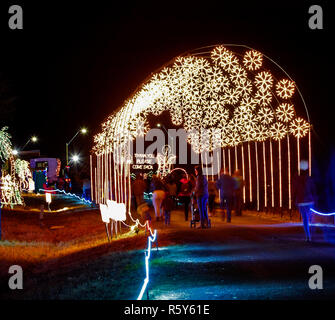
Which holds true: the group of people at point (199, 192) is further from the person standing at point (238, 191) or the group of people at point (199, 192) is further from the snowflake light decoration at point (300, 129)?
the snowflake light decoration at point (300, 129)

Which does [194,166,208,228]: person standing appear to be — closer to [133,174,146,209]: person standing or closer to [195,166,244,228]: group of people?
[195,166,244,228]: group of people

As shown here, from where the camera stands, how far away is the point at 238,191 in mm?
22312

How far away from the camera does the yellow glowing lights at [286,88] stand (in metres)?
19.8

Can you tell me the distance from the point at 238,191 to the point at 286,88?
15.3 feet

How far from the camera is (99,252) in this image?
14844 mm

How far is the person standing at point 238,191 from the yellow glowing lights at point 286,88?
11.9 ft

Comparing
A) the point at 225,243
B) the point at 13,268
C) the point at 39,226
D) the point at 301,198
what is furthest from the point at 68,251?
the point at 39,226

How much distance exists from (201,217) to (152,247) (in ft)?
13.5

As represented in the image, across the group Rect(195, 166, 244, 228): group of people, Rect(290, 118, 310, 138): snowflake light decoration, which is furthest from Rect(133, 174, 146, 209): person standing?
Rect(290, 118, 310, 138): snowflake light decoration

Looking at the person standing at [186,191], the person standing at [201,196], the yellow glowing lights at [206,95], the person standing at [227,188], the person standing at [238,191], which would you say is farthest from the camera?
the person standing at [238,191]

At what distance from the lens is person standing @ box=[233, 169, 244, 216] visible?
71.3ft

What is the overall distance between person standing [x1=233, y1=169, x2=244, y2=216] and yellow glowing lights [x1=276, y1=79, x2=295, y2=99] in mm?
3636

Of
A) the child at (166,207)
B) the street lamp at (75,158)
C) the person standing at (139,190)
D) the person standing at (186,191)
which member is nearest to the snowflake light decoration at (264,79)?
the person standing at (186,191)

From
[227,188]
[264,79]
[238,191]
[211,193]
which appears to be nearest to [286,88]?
[264,79]
